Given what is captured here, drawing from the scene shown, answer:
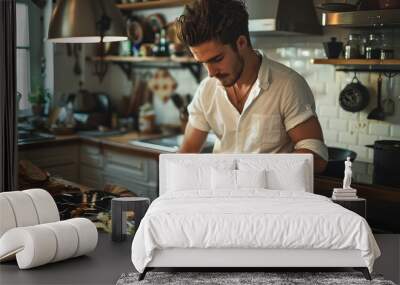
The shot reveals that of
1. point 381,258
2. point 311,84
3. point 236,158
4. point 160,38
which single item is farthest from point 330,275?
point 160,38

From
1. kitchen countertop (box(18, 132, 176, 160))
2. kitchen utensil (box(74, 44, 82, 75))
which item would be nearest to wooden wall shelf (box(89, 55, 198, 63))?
kitchen utensil (box(74, 44, 82, 75))

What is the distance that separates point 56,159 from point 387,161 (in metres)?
3.04

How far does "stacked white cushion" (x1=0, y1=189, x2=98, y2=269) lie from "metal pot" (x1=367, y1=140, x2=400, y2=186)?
7.62 feet

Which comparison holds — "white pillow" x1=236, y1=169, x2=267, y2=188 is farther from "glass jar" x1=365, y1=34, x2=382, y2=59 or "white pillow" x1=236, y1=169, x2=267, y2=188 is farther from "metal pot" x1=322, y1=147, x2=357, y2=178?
"glass jar" x1=365, y1=34, x2=382, y2=59

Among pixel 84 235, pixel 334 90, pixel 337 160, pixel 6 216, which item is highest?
pixel 334 90

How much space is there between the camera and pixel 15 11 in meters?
5.79

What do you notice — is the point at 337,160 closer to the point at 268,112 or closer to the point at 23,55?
the point at 268,112

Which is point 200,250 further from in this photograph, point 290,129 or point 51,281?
point 290,129

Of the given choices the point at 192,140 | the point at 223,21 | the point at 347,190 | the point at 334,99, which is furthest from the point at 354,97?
the point at 192,140

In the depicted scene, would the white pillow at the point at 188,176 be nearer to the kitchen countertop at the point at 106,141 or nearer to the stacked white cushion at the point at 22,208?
the kitchen countertop at the point at 106,141

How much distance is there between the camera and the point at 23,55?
237 inches

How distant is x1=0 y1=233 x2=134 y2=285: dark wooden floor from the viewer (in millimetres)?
4305

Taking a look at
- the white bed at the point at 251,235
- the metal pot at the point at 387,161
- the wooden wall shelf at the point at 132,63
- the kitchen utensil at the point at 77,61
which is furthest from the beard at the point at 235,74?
the kitchen utensil at the point at 77,61

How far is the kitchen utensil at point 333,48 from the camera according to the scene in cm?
527
